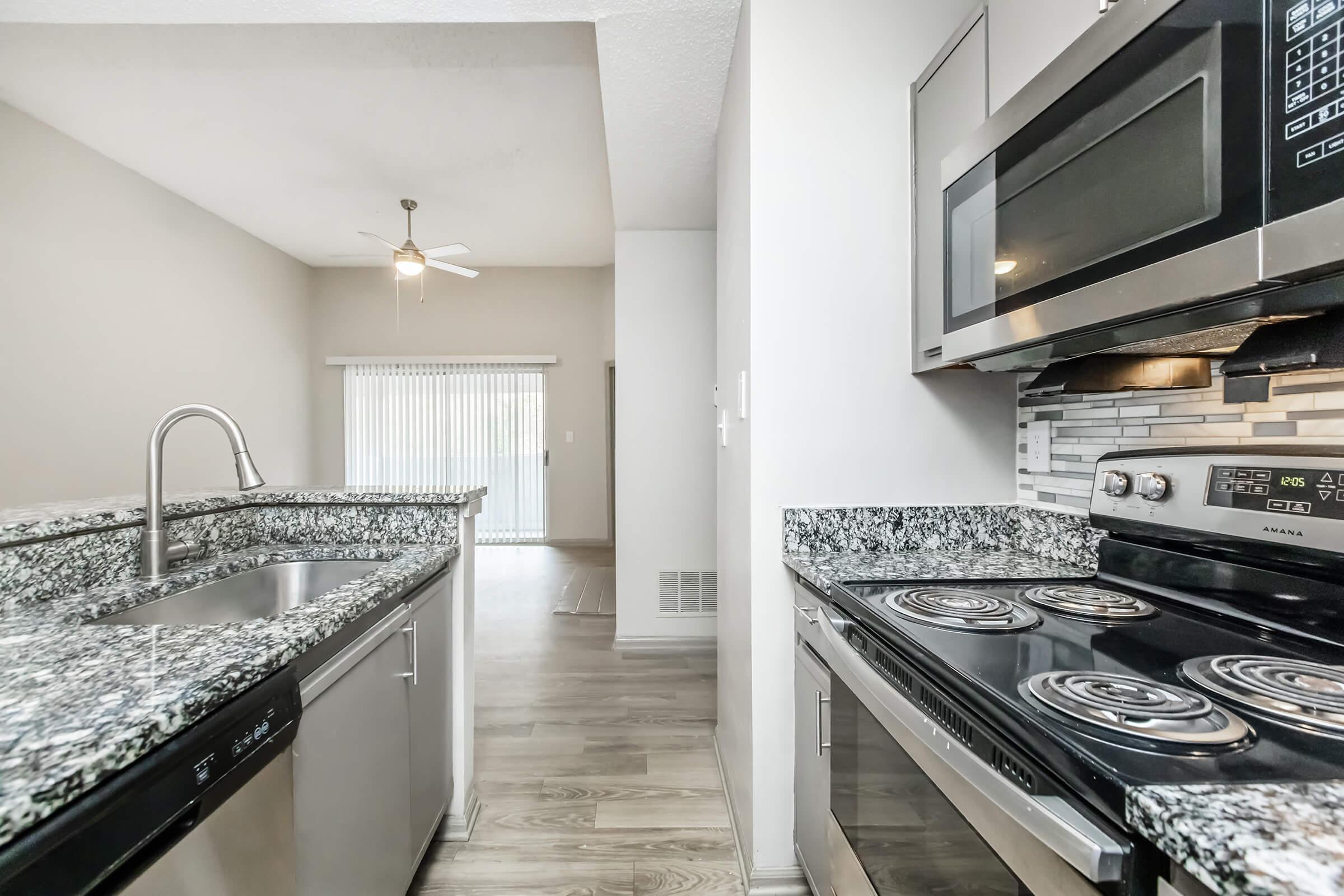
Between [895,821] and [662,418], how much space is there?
9.24 feet

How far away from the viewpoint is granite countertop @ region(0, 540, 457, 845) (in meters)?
0.58

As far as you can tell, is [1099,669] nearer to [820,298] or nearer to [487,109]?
A: [820,298]

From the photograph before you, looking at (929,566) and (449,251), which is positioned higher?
(449,251)

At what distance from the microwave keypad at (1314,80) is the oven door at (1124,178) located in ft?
0.10

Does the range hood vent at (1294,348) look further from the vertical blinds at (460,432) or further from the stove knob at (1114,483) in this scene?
the vertical blinds at (460,432)

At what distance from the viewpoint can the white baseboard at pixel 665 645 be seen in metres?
3.47

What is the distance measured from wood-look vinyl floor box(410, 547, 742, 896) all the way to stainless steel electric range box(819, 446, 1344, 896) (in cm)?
73

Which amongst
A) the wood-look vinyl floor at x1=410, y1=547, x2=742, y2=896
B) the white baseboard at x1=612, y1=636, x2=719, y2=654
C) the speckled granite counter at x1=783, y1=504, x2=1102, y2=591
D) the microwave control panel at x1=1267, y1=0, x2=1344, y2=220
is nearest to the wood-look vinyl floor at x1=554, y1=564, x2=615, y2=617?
the wood-look vinyl floor at x1=410, y1=547, x2=742, y2=896

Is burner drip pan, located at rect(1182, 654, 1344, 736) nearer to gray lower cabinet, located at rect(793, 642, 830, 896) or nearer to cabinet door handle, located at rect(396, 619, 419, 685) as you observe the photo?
gray lower cabinet, located at rect(793, 642, 830, 896)

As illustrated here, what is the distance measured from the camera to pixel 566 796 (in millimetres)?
2033

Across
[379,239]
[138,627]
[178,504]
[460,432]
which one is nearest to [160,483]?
[178,504]

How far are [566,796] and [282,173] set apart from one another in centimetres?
436

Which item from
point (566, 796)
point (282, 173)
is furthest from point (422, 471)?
point (566, 796)

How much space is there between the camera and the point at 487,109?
3332 millimetres
